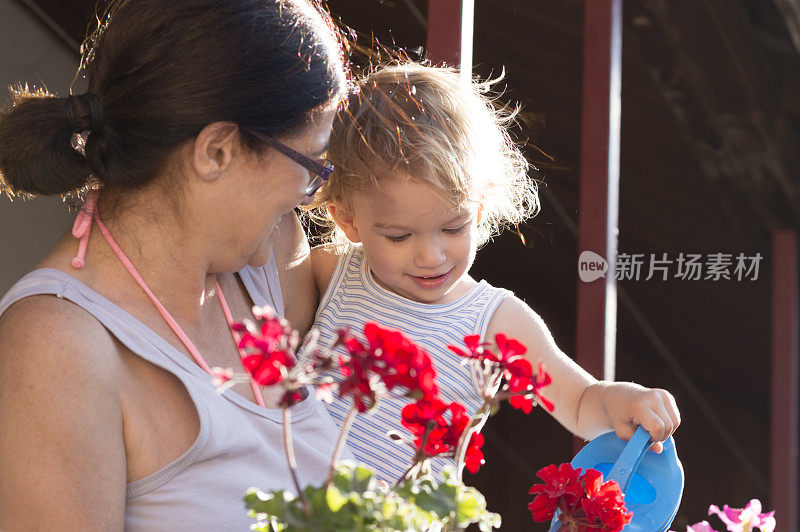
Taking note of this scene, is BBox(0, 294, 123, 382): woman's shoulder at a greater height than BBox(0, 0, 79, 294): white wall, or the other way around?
BBox(0, 0, 79, 294): white wall

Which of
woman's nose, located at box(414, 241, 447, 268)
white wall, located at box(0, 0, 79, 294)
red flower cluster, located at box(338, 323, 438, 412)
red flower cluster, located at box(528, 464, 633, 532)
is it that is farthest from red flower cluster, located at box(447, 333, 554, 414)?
white wall, located at box(0, 0, 79, 294)

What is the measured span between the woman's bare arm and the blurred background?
3.70 feet

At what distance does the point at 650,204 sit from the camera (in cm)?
203

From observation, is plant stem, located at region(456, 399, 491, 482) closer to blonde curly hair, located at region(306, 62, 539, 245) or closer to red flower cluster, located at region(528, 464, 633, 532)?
red flower cluster, located at region(528, 464, 633, 532)

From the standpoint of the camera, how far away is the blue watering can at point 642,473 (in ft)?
3.84

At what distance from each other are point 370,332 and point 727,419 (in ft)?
6.00

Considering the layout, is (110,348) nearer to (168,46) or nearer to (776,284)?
(168,46)

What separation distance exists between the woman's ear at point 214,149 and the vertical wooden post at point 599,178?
1035 mm

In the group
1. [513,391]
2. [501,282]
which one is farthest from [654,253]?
[513,391]

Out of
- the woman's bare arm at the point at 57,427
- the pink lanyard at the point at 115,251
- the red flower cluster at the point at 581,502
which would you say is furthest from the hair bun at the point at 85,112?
the red flower cluster at the point at 581,502

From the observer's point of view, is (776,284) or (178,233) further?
(776,284)

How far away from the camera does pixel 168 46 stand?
1.04 m

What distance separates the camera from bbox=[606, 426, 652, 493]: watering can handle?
1.14 meters

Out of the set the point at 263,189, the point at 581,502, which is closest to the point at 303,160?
the point at 263,189
